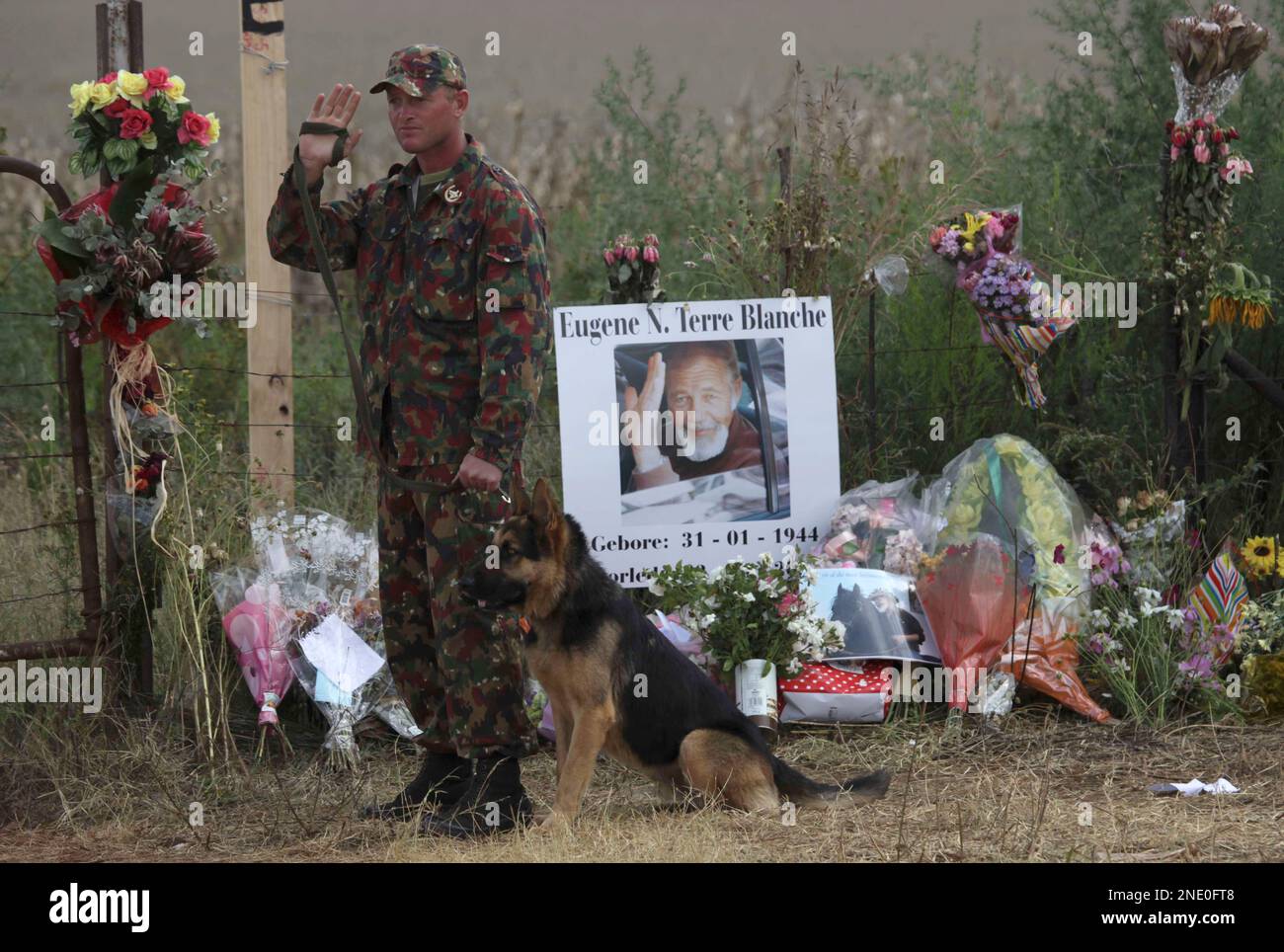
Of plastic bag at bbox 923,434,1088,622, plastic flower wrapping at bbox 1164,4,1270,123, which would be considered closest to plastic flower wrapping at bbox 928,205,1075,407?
plastic bag at bbox 923,434,1088,622

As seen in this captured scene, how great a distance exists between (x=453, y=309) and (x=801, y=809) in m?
2.11

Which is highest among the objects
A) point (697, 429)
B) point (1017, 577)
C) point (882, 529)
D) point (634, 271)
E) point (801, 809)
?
point (634, 271)

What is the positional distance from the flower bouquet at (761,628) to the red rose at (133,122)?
2923 millimetres

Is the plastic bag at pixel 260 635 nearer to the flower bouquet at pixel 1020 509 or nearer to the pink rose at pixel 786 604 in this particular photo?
the pink rose at pixel 786 604

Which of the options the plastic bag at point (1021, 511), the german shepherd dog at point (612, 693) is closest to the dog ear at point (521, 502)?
the german shepherd dog at point (612, 693)

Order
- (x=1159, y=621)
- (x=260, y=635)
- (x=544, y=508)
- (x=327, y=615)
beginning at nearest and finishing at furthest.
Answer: (x=544, y=508)
(x=260, y=635)
(x=327, y=615)
(x=1159, y=621)

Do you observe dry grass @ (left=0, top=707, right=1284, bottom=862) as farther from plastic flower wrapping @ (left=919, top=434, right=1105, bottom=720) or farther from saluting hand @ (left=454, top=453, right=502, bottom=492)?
saluting hand @ (left=454, top=453, right=502, bottom=492)

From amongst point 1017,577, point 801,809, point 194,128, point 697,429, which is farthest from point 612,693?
point 194,128

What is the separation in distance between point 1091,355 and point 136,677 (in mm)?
5010

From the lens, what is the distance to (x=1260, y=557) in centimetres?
675

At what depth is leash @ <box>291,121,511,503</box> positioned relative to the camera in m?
4.63

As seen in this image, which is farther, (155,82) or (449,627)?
(155,82)

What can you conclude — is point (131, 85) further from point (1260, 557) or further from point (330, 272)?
point (1260, 557)

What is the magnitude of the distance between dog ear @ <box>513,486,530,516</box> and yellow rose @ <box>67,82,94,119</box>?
7.34ft
